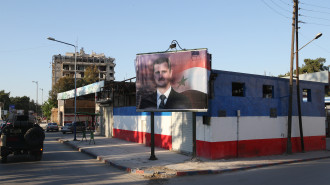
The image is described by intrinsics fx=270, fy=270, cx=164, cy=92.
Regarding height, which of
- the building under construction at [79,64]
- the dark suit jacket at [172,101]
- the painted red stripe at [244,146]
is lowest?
the painted red stripe at [244,146]

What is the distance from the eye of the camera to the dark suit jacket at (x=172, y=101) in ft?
44.1

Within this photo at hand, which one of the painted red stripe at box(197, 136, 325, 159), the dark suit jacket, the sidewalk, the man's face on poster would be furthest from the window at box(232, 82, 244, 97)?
the man's face on poster

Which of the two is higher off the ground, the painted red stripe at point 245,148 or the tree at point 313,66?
the tree at point 313,66

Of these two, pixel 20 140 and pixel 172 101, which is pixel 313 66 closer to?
pixel 172 101

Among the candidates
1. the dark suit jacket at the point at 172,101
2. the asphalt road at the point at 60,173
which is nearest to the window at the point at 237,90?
the dark suit jacket at the point at 172,101

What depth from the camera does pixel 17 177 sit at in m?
10.4

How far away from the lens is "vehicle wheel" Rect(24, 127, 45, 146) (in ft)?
44.3

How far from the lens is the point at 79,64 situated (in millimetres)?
105750

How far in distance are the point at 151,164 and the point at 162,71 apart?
15.5 ft

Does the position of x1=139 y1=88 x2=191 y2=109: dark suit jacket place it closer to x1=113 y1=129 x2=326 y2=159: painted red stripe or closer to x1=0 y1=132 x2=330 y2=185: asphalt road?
x1=113 y1=129 x2=326 y2=159: painted red stripe

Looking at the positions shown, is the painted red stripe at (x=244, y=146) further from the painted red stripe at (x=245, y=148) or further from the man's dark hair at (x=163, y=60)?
the man's dark hair at (x=163, y=60)

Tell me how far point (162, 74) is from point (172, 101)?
1.54 metres

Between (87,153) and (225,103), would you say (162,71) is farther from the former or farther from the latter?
(87,153)

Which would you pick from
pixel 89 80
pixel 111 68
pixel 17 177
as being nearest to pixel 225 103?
pixel 17 177
